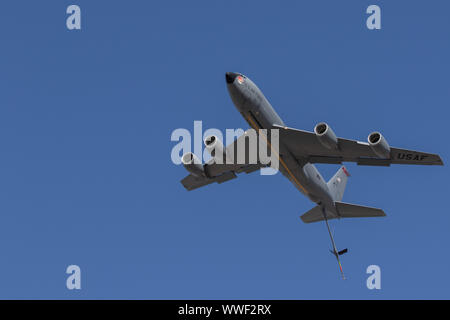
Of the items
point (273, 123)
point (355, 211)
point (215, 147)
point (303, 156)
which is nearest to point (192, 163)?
point (215, 147)

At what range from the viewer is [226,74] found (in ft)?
120

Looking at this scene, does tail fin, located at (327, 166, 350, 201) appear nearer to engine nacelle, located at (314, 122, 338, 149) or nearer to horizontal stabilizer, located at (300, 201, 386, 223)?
horizontal stabilizer, located at (300, 201, 386, 223)

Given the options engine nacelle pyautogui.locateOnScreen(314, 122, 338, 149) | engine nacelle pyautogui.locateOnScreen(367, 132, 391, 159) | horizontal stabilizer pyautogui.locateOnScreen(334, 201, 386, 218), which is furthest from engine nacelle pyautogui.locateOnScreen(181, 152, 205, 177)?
engine nacelle pyautogui.locateOnScreen(367, 132, 391, 159)

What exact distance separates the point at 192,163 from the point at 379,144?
13.4 metres

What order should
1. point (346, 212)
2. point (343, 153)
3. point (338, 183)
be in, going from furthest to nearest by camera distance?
point (338, 183)
point (346, 212)
point (343, 153)

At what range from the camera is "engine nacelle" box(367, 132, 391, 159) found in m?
36.5

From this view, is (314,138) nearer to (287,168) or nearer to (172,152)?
(287,168)

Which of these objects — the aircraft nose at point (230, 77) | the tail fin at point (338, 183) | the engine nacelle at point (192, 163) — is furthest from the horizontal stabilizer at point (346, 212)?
the aircraft nose at point (230, 77)

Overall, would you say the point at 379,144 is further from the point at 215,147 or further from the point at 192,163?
the point at 192,163

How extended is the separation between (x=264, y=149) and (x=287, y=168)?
217 centimetres

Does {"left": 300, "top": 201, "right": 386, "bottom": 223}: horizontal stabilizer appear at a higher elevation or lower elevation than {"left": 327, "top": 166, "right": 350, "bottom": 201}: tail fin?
lower

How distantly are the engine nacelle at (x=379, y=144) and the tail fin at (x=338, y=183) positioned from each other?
11487 millimetres

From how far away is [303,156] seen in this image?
41781 mm

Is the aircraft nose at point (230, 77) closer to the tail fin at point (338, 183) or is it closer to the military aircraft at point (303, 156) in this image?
the military aircraft at point (303, 156)
